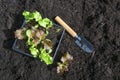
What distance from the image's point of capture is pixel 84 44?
2.44m

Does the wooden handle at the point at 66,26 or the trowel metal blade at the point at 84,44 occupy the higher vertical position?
the wooden handle at the point at 66,26

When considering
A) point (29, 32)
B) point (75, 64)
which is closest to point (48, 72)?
point (75, 64)

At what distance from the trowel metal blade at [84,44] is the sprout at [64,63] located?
6.6 inches

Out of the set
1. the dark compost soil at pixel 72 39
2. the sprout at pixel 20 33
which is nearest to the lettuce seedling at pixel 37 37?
the sprout at pixel 20 33

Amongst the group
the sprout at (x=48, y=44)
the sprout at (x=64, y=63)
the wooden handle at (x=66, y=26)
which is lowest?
the sprout at (x=64, y=63)

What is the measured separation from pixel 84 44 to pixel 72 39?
0.13 m

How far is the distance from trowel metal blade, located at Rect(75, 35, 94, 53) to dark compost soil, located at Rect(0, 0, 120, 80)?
39mm

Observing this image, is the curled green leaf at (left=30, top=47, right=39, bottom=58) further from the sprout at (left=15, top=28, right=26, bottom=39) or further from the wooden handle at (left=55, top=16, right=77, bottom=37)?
the wooden handle at (left=55, top=16, right=77, bottom=37)

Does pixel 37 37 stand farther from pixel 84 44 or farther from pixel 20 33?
pixel 84 44

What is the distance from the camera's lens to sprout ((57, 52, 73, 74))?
2326 mm

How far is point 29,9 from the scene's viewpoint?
2.59 metres

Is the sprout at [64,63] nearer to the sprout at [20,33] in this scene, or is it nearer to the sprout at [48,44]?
the sprout at [48,44]

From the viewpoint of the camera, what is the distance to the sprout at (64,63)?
233 cm

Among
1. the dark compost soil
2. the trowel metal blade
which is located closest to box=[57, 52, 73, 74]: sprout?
the dark compost soil
